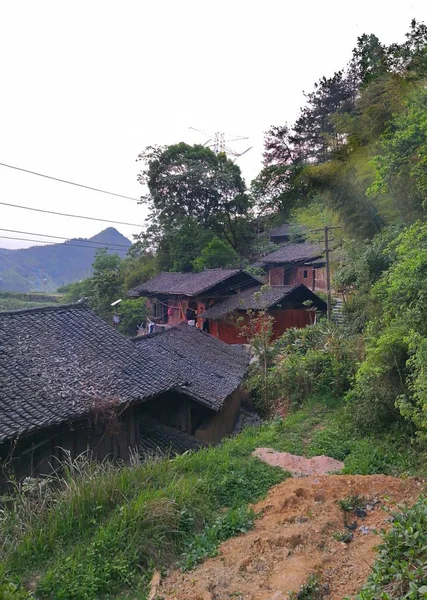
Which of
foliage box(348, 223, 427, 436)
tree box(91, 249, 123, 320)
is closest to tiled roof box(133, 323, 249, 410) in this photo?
foliage box(348, 223, 427, 436)

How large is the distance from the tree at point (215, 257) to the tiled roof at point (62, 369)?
1652cm

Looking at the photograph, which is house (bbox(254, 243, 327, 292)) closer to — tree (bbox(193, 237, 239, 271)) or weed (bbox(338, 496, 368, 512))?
tree (bbox(193, 237, 239, 271))

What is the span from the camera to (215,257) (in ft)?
92.8

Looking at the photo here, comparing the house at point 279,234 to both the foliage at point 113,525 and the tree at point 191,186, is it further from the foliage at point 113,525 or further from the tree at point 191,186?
the foliage at point 113,525

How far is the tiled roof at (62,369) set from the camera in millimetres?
7605

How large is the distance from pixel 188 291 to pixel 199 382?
A: 42.3ft

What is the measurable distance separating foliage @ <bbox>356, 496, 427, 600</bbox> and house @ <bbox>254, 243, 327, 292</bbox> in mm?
23924

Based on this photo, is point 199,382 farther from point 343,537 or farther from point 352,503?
point 343,537

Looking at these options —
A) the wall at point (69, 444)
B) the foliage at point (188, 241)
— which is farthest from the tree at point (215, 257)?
the wall at point (69, 444)

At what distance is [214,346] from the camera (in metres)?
16.5

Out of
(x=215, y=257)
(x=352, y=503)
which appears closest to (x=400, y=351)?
(x=352, y=503)

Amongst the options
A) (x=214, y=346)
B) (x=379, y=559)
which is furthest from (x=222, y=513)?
(x=214, y=346)

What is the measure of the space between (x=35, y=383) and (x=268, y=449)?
15.3 ft

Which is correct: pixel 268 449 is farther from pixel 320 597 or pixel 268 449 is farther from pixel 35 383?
pixel 35 383
